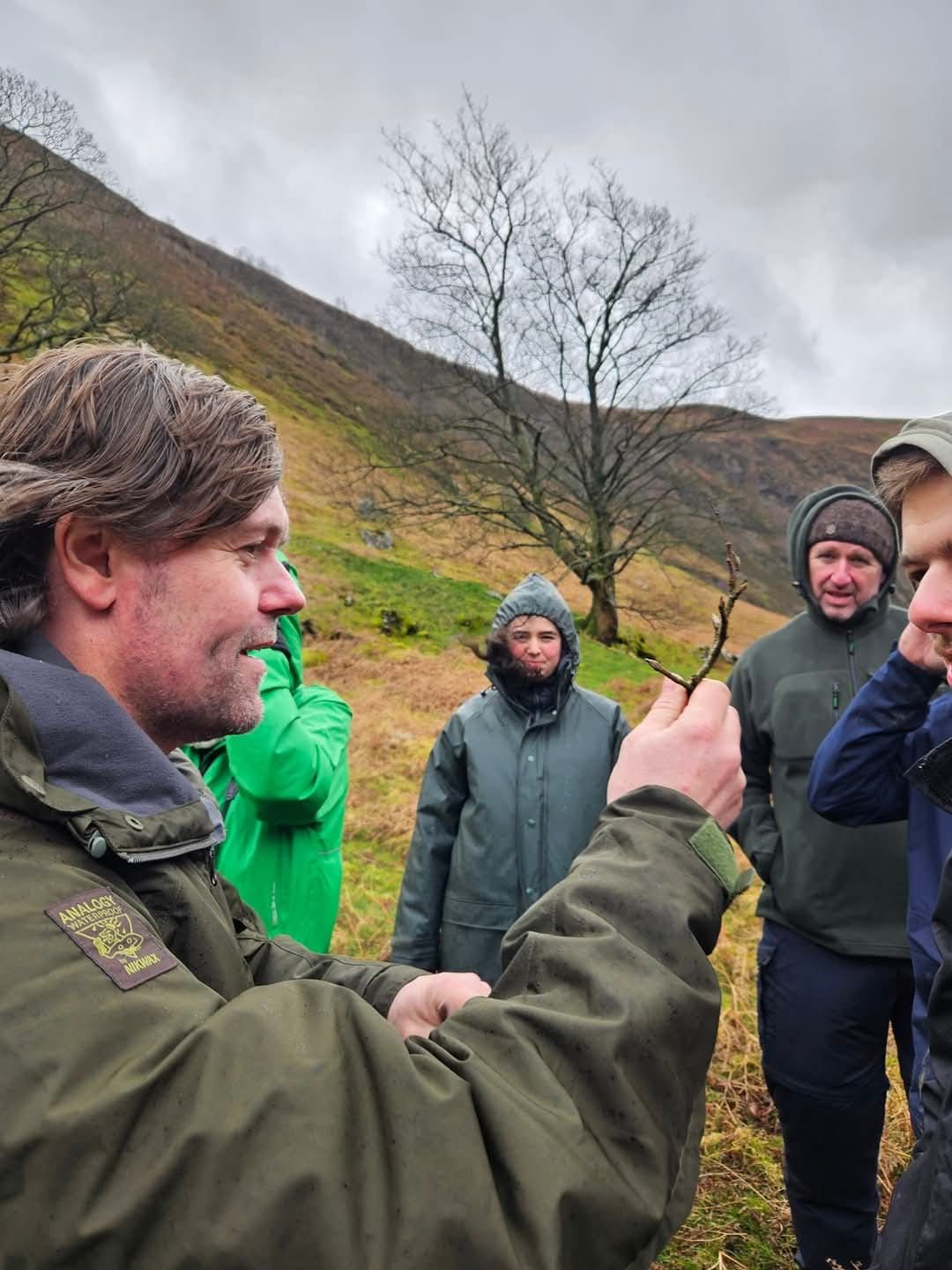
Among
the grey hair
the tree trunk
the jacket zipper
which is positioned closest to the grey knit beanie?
the jacket zipper

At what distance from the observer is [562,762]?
12.2 feet

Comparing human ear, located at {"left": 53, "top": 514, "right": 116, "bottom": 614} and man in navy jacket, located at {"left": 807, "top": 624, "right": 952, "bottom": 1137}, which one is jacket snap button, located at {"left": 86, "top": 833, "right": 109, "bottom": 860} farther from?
man in navy jacket, located at {"left": 807, "top": 624, "right": 952, "bottom": 1137}

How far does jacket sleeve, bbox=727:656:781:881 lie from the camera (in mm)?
3326

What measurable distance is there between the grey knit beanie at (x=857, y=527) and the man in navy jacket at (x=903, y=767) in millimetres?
851

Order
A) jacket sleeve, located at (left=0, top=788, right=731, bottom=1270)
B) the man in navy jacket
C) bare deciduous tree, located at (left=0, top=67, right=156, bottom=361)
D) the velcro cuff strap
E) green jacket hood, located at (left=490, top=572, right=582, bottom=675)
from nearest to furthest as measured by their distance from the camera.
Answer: jacket sleeve, located at (left=0, top=788, right=731, bottom=1270) < the velcro cuff strap < the man in navy jacket < green jacket hood, located at (left=490, top=572, right=582, bottom=675) < bare deciduous tree, located at (left=0, top=67, right=156, bottom=361)

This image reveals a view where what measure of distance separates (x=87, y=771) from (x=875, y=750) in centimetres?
249

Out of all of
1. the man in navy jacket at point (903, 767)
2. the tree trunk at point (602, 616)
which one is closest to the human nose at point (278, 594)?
the man in navy jacket at point (903, 767)

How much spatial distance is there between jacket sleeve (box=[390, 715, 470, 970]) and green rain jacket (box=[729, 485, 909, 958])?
1386mm

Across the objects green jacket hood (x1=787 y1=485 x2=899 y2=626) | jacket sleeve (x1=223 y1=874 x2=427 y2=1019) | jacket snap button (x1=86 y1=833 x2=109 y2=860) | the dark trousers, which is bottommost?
the dark trousers

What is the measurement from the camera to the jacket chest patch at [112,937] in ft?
2.87

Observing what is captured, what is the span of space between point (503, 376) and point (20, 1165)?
2406 centimetres

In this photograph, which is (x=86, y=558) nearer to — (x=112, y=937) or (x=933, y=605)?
(x=112, y=937)

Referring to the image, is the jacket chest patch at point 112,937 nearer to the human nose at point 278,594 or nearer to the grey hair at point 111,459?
the grey hair at point 111,459

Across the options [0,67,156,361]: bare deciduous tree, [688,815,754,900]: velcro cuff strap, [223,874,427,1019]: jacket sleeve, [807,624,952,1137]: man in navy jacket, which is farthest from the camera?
[0,67,156,361]: bare deciduous tree
